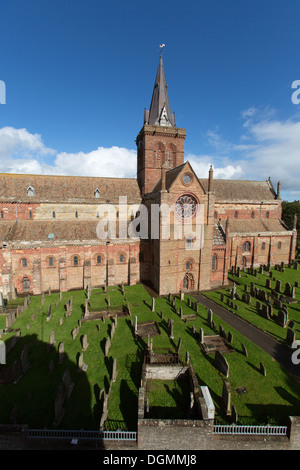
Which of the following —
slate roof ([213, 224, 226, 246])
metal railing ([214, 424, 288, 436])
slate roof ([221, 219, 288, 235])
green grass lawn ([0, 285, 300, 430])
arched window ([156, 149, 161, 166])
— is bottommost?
green grass lawn ([0, 285, 300, 430])

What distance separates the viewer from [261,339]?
55.8 ft

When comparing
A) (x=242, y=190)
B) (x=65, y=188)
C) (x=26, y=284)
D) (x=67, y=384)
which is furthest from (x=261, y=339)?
(x=242, y=190)

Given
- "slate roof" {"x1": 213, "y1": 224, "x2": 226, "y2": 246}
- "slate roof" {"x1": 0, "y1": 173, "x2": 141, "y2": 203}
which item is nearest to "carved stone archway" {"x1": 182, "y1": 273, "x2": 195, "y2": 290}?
"slate roof" {"x1": 213, "y1": 224, "x2": 226, "y2": 246}

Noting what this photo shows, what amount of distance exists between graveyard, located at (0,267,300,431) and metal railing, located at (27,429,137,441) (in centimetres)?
62

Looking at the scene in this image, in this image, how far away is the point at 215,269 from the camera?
2848cm

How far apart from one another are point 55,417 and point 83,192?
24.8 m

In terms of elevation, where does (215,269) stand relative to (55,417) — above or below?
above

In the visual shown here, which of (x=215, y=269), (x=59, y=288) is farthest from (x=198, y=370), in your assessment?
(x=59, y=288)

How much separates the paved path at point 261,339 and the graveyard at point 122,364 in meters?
0.70

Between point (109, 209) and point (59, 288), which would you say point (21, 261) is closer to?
point (59, 288)

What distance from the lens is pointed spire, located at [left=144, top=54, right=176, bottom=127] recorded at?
30344 millimetres

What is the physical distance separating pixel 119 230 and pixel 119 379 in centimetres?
1812

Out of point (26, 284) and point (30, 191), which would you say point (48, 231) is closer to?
point (30, 191)

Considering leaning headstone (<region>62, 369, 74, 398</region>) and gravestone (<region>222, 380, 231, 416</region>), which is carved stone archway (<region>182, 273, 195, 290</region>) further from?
leaning headstone (<region>62, 369, 74, 398</region>)
